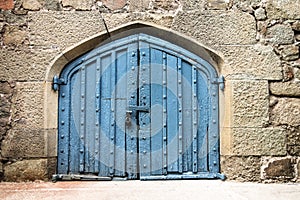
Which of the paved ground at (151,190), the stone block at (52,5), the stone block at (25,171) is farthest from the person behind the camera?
the stone block at (52,5)

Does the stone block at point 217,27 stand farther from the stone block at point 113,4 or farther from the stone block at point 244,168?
the stone block at point 244,168

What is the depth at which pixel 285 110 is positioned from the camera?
2238 mm

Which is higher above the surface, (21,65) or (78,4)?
(78,4)

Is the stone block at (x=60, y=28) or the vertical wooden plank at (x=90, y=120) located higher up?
the stone block at (x=60, y=28)

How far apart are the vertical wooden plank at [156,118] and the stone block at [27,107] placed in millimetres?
806

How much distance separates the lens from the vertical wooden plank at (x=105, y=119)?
7.54 feet

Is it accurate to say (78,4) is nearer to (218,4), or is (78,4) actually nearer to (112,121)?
(112,121)

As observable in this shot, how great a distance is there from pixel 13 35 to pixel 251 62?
177cm

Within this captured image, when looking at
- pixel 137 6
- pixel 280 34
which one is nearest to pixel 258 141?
pixel 280 34

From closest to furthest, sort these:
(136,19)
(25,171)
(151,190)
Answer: (151,190)
(25,171)
(136,19)

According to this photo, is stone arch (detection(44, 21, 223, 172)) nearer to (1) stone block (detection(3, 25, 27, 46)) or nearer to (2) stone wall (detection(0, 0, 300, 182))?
(2) stone wall (detection(0, 0, 300, 182))

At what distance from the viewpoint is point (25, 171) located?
7.13 feet

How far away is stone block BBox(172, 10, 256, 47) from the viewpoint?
89.6 inches

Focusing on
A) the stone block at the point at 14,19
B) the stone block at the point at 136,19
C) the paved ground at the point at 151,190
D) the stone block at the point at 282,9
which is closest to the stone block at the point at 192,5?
the stone block at the point at 136,19
